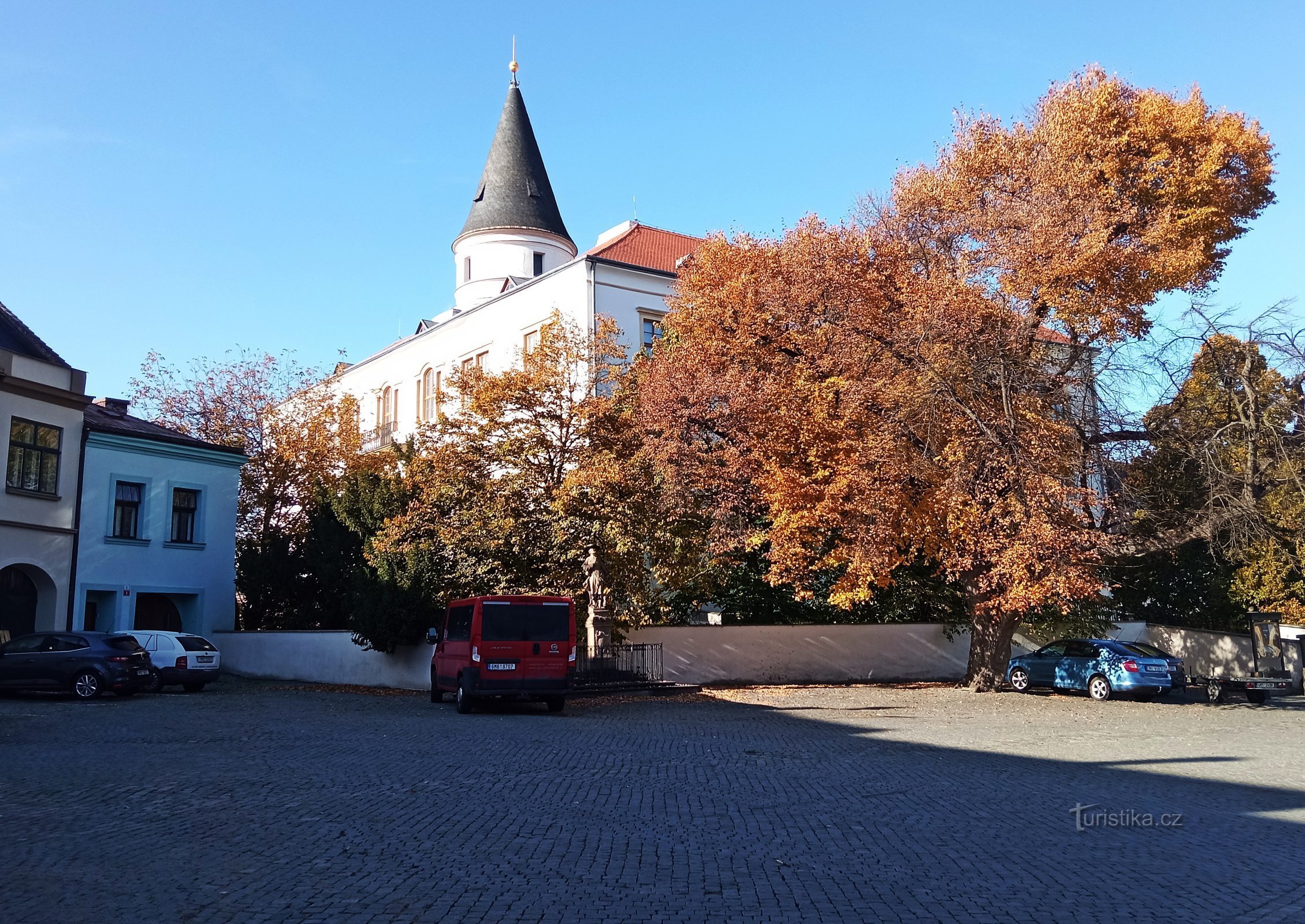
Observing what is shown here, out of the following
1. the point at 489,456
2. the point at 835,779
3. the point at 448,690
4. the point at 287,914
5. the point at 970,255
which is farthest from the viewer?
the point at 489,456

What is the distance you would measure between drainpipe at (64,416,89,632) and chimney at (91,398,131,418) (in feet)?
15.6

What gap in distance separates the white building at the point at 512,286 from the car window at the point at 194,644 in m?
16.6

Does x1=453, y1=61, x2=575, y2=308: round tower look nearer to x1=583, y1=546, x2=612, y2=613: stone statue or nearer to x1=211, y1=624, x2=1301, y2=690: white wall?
x1=211, y1=624, x2=1301, y2=690: white wall

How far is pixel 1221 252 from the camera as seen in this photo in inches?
1147

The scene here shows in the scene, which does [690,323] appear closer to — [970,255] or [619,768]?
[970,255]

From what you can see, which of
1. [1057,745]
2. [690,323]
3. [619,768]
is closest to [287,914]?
[619,768]

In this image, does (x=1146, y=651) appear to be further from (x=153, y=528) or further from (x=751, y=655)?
(x=153, y=528)

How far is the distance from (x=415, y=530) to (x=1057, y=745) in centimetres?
1664

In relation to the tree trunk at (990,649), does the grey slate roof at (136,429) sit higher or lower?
higher

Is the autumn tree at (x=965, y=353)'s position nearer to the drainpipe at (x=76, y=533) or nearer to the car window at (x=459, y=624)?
the car window at (x=459, y=624)

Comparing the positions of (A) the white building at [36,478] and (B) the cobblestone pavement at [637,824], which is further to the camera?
(A) the white building at [36,478]

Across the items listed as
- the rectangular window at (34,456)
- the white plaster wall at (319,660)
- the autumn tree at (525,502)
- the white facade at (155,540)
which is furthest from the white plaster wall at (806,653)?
the rectangular window at (34,456)

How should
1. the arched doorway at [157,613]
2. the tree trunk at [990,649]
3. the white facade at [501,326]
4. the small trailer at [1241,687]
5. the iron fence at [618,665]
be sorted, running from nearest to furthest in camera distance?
the small trailer at [1241,687]
the iron fence at [618,665]
the tree trunk at [990,649]
the arched doorway at [157,613]
the white facade at [501,326]

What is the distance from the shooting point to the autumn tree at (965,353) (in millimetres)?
23656
